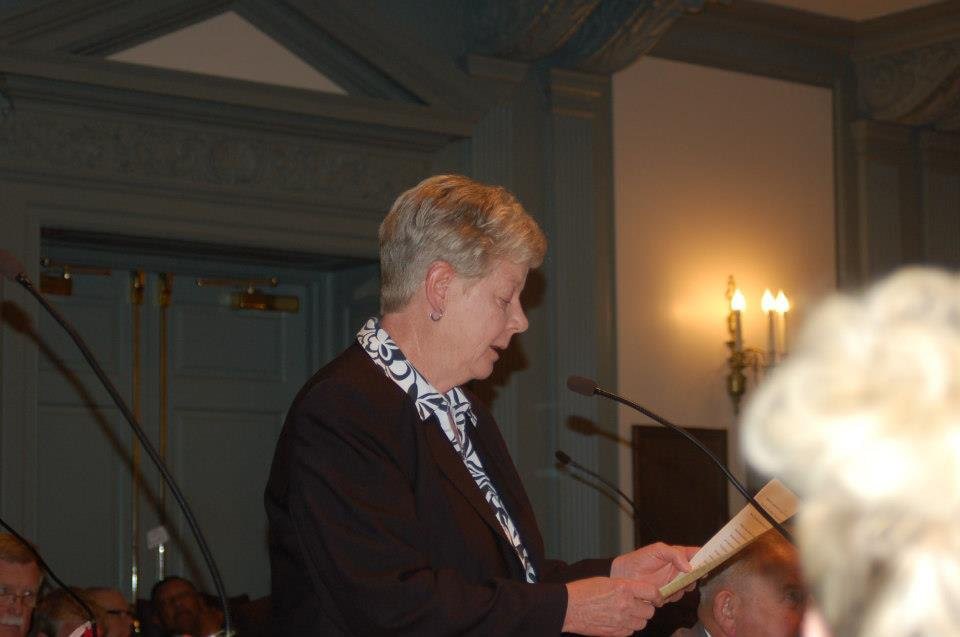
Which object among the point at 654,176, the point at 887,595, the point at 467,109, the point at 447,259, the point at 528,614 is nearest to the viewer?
the point at 887,595

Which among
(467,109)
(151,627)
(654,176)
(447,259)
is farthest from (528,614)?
(654,176)

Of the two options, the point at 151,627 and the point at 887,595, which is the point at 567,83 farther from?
the point at 887,595

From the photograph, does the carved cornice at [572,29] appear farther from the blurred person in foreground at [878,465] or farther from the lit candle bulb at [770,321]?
the blurred person in foreground at [878,465]

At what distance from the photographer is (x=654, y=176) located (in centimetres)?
781

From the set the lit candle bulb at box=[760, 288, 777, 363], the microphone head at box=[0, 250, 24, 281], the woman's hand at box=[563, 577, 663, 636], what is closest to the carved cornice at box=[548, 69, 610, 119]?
the lit candle bulb at box=[760, 288, 777, 363]

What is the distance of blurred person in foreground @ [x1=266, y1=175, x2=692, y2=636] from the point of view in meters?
2.46

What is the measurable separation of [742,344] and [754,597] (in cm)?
448

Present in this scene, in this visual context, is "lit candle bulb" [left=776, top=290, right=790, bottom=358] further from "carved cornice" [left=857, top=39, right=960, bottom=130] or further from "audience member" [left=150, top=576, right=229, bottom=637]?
"audience member" [left=150, top=576, right=229, bottom=637]

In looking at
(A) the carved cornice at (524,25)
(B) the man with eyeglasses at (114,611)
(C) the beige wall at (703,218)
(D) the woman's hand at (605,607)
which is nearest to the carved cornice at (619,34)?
(A) the carved cornice at (524,25)

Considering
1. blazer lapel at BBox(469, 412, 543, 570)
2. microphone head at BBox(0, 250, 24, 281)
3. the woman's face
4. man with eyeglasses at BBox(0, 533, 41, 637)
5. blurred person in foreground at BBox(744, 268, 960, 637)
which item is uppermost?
microphone head at BBox(0, 250, 24, 281)

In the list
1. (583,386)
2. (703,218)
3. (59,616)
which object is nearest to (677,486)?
(703,218)

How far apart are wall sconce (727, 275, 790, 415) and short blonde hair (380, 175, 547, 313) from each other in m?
5.04

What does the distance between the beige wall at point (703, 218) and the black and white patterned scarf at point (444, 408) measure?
182 inches

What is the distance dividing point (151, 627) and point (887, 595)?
5968 mm
